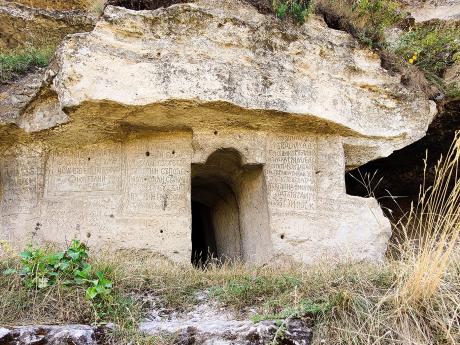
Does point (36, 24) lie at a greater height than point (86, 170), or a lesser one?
greater

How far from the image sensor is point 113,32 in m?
5.79

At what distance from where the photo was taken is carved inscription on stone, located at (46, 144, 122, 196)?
6.27 metres

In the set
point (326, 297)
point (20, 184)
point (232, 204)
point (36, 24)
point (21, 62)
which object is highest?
point (36, 24)

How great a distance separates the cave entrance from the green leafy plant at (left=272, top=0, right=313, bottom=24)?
1.62 meters

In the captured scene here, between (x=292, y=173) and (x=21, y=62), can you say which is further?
(x=21, y=62)

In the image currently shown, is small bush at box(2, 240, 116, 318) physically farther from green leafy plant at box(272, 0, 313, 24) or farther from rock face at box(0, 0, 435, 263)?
green leafy plant at box(272, 0, 313, 24)

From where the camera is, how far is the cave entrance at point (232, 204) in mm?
6321

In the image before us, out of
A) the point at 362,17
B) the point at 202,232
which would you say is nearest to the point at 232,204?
the point at 202,232

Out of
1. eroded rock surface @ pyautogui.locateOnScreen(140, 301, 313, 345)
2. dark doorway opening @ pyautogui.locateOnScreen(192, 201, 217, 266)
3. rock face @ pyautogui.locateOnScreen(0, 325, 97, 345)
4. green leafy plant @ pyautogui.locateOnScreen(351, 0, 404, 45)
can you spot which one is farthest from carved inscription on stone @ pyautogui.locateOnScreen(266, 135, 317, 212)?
rock face @ pyautogui.locateOnScreen(0, 325, 97, 345)

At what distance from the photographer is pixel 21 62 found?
684 cm

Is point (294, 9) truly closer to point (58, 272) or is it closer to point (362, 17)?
point (362, 17)

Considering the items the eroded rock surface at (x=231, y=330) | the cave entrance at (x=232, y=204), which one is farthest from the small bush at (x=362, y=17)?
the eroded rock surface at (x=231, y=330)

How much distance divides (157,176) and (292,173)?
1434 millimetres

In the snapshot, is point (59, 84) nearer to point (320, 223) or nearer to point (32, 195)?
point (32, 195)
